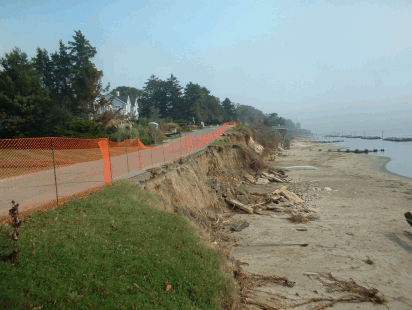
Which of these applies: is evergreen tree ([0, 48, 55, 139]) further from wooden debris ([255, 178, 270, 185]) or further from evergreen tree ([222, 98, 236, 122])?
evergreen tree ([222, 98, 236, 122])

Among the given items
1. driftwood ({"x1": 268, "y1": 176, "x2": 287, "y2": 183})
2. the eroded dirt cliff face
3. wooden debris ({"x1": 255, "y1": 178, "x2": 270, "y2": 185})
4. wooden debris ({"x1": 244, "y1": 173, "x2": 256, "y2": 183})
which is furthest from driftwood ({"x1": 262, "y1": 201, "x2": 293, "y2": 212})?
driftwood ({"x1": 268, "y1": 176, "x2": 287, "y2": 183})

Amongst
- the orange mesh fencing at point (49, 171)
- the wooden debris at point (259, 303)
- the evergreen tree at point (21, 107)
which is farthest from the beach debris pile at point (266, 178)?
the evergreen tree at point (21, 107)

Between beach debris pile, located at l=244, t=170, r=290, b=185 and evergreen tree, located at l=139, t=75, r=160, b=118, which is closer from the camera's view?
beach debris pile, located at l=244, t=170, r=290, b=185

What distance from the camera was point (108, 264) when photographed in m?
4.57

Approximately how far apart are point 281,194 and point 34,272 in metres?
14.5

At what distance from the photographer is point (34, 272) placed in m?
3.86

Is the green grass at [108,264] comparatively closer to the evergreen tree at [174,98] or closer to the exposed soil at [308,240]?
the exposed soil at [308,240]

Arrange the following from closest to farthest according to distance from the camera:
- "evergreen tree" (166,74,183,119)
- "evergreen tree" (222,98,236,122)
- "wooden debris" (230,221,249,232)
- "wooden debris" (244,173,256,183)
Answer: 1. "wooden debris" (230,221,249,232)
2. "wooden debris" (244,173,256,183)
3. "evergreen tree" (166,74,183,119)
4. "evergreen tree" (222,98,236,122)

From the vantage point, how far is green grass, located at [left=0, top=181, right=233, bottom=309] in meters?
3.66

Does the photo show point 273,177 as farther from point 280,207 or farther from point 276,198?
point 280,207

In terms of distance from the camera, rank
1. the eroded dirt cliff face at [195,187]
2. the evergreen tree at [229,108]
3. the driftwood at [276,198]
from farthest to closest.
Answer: the evergreen tree at [229,108] < the driftwood at [276,198] < the eroded dirt cliff face at [195,187]

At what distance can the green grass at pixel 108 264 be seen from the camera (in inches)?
144

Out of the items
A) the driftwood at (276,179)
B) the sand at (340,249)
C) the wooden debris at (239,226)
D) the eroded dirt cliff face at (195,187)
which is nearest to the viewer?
the sand at (340,249)

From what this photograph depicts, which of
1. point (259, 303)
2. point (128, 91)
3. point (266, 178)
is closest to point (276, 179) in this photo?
point (266, 178)
